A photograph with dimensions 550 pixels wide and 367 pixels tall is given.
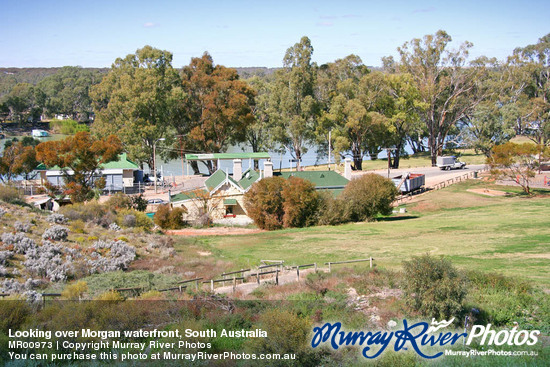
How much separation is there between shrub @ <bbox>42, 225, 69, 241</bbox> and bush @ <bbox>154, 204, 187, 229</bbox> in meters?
16.9

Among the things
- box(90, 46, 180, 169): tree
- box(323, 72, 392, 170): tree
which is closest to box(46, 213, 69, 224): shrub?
box(90, 46, 180, 169): tree

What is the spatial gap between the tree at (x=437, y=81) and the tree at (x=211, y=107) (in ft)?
92.9

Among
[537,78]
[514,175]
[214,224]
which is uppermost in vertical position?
[537,78]

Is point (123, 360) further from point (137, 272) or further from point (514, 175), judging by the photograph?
point (514, 175)

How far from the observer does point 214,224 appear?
49.0 m

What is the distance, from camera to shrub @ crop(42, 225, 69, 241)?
94.0 feet

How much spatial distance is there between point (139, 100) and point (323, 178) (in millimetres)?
30828

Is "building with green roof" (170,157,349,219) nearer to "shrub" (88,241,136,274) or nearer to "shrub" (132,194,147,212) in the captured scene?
"shrub" (132,194,147,212)

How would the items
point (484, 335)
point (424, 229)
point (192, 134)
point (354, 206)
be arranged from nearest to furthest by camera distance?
1. point (484, 335)
2. point (424, 229)
3. point (354, 206)
4. point (192, 134)

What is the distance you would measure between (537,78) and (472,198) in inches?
2725

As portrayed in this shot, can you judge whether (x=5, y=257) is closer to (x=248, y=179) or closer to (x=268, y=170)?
(x=268, y=170)

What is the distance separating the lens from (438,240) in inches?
1361

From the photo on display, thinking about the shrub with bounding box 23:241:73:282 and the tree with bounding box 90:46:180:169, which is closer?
the shrub with bounding box 23:241:73:282

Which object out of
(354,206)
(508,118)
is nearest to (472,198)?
(354,206)
